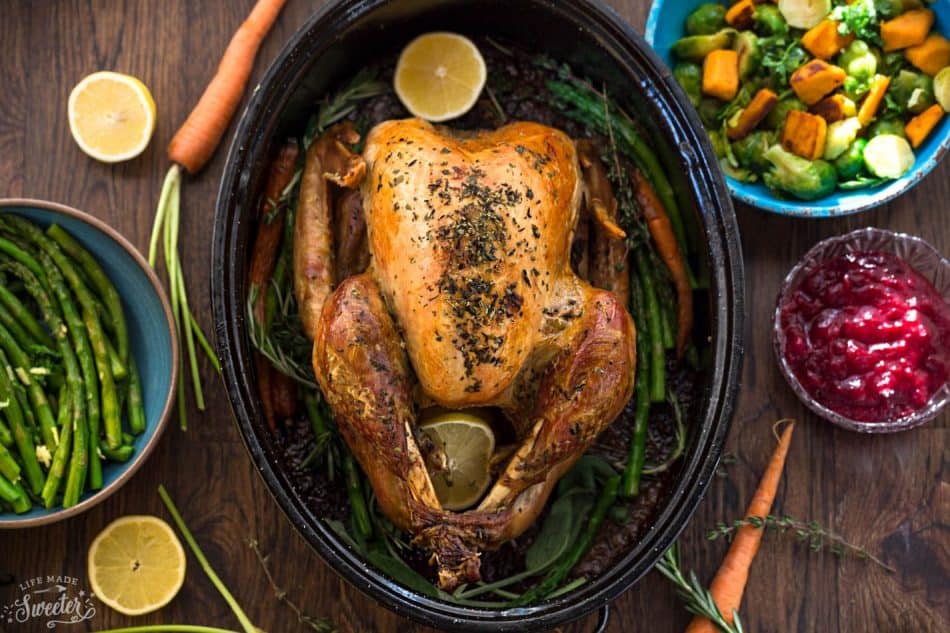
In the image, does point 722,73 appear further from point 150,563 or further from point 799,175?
point 150,563

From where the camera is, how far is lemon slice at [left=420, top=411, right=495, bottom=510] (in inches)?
95.7

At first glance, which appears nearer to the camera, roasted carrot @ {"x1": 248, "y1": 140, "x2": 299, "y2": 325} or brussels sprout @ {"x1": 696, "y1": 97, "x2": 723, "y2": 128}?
roasted carrot @ {"x1": 248, "y1": 140, "x2": 299, "y2": 325}

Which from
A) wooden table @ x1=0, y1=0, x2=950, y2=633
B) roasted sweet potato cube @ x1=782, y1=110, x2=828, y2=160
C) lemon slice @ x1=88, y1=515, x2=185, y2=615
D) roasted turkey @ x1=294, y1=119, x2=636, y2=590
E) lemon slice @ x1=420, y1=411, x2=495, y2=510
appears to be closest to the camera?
roasted turkey @ x1=294, y1=119, x2=636, y2=590

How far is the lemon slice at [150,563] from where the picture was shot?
2773 millimetres

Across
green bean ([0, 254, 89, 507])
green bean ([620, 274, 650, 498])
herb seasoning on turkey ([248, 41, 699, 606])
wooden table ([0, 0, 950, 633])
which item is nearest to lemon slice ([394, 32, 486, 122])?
herb seasoning on turkey ([248, 41, 699, 606])

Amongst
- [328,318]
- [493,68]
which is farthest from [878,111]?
[328,318]

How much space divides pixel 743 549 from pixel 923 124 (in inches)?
48.0

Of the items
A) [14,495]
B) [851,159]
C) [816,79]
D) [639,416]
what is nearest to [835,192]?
[851,159]

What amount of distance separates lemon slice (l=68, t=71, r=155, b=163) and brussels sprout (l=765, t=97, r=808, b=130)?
65.7 inches

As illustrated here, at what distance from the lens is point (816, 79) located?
2.69 meters

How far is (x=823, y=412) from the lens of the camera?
2.76m

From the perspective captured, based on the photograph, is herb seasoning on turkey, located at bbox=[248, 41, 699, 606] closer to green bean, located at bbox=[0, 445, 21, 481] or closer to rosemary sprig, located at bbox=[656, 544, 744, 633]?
rosemary sprig, located at bbox=[656, 544, 744, 633]

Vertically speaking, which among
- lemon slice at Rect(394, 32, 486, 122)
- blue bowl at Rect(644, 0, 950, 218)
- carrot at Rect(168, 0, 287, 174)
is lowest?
blue bowl at Rect(644, 0, 950, 218)

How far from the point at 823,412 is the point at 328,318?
4.43ft
